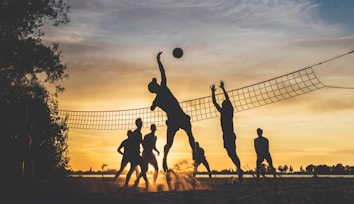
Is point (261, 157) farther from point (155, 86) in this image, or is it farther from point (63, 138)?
point (63, 138)

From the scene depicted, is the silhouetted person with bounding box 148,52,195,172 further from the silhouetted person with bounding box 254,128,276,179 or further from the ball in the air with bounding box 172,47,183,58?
the silhouetted person with bounding box 254,128,276,179

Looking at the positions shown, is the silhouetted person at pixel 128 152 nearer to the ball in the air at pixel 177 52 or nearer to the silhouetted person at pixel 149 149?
the silhouetted person at pixel 149 149

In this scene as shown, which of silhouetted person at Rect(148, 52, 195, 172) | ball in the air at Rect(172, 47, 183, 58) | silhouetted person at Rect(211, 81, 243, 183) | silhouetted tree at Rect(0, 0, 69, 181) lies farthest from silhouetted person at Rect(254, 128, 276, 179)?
silhouetted tree at Rect(0, 0, 69, 181)

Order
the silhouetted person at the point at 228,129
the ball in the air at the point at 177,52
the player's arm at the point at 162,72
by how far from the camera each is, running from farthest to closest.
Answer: the ball in the air at the point at 177,52 < the silhouetted person at the point at 228,129 < the player's arm at the point at 162,72

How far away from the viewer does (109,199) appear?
26.7 feet

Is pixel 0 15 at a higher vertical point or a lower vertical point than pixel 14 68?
higher

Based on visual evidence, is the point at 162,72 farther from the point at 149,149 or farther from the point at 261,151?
the point at 261,151

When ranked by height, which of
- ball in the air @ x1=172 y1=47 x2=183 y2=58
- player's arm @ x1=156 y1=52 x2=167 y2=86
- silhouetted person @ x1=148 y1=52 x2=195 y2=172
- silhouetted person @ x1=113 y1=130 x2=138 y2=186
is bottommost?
silhouetted person @ x1=113 y1=130 x2=138 y2=186

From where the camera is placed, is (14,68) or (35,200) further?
(14,68)

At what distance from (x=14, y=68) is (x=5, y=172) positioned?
6.07 m

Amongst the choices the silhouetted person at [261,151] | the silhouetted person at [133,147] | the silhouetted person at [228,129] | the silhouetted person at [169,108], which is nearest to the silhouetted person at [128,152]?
the silhouetted person at [133,147]

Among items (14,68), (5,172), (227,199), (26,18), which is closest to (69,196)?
(227,199)

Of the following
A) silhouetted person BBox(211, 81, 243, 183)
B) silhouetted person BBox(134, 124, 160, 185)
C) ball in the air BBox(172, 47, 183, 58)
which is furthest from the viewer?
ball in the air BBox(172, 47, 183, 58)

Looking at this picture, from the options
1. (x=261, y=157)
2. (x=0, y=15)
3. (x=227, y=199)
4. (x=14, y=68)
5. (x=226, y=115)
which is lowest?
(x=227, y=199)
